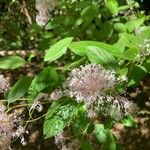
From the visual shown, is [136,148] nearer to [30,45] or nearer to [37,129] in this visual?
[37,129]

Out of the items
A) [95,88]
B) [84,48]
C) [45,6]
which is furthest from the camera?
[45,6]

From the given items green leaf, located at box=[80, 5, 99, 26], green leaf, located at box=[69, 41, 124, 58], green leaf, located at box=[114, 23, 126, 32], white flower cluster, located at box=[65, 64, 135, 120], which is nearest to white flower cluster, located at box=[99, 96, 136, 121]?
white flower cluster, located at box=[65, 64, 135, 120]

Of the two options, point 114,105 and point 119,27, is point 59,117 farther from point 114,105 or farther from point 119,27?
point 119,27

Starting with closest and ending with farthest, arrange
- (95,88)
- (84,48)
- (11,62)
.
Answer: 1. (95,88)
2. (84,48)
3. (11,62)

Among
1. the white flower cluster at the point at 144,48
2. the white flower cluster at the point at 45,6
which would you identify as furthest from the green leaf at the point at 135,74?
the white flower cluster at the point at 45,6

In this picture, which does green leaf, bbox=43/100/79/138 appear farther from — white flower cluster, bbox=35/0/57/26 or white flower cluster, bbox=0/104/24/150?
white flower cluster, bbox=35/0/57/26

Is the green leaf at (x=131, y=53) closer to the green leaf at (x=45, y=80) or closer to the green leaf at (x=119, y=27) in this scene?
the green leaf at (x=45, y=80)

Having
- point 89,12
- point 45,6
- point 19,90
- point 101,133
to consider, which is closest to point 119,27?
point 89,12
